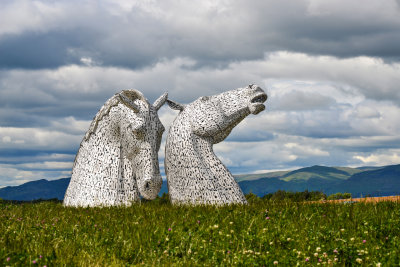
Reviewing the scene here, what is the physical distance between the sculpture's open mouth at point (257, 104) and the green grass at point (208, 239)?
3260 mm

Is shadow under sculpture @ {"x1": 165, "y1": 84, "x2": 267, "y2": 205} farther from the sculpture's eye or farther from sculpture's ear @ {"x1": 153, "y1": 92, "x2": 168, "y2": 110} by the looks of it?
the sculpture's eye

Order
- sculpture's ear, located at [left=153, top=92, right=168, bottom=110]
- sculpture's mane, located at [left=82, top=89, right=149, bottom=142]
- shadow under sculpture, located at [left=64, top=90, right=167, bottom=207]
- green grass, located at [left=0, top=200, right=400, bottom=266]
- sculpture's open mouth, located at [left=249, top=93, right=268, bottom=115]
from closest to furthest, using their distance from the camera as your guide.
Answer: green grass, located at [left=0, top=200, right=400, bottom=266] → shadow under sculpture, located at [left=64, top=90, right=167, bottom=207] → sculpture's mane, located at [left=82, top=89, right=149, bottom=142] → sculpture's open mouth, located at [left=249, top=93, right=268, bottom=115] → sculpture's ear, located at [left=153, top=92, right=168, bottom=110]

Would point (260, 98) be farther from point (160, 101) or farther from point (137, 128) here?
point (137, 128)

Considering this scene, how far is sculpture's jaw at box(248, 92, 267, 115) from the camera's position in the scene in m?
11.2

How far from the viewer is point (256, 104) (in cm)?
1118

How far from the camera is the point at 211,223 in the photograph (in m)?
7.25

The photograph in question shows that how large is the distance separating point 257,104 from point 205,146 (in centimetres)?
173

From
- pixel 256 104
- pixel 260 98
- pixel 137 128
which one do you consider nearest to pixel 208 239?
pixel 137 128

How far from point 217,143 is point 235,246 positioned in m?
5.55

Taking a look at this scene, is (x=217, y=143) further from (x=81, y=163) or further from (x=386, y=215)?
(x=386, y=215)

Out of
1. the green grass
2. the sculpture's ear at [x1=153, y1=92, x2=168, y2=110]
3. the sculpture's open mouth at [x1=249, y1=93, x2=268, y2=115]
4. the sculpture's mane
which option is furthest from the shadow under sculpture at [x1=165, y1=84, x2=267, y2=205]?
the green grass

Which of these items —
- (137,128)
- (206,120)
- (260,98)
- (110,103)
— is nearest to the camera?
(137,128)

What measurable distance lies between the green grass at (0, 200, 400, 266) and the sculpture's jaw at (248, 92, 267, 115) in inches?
128

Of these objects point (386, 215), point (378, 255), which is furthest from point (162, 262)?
point (386, 215)
